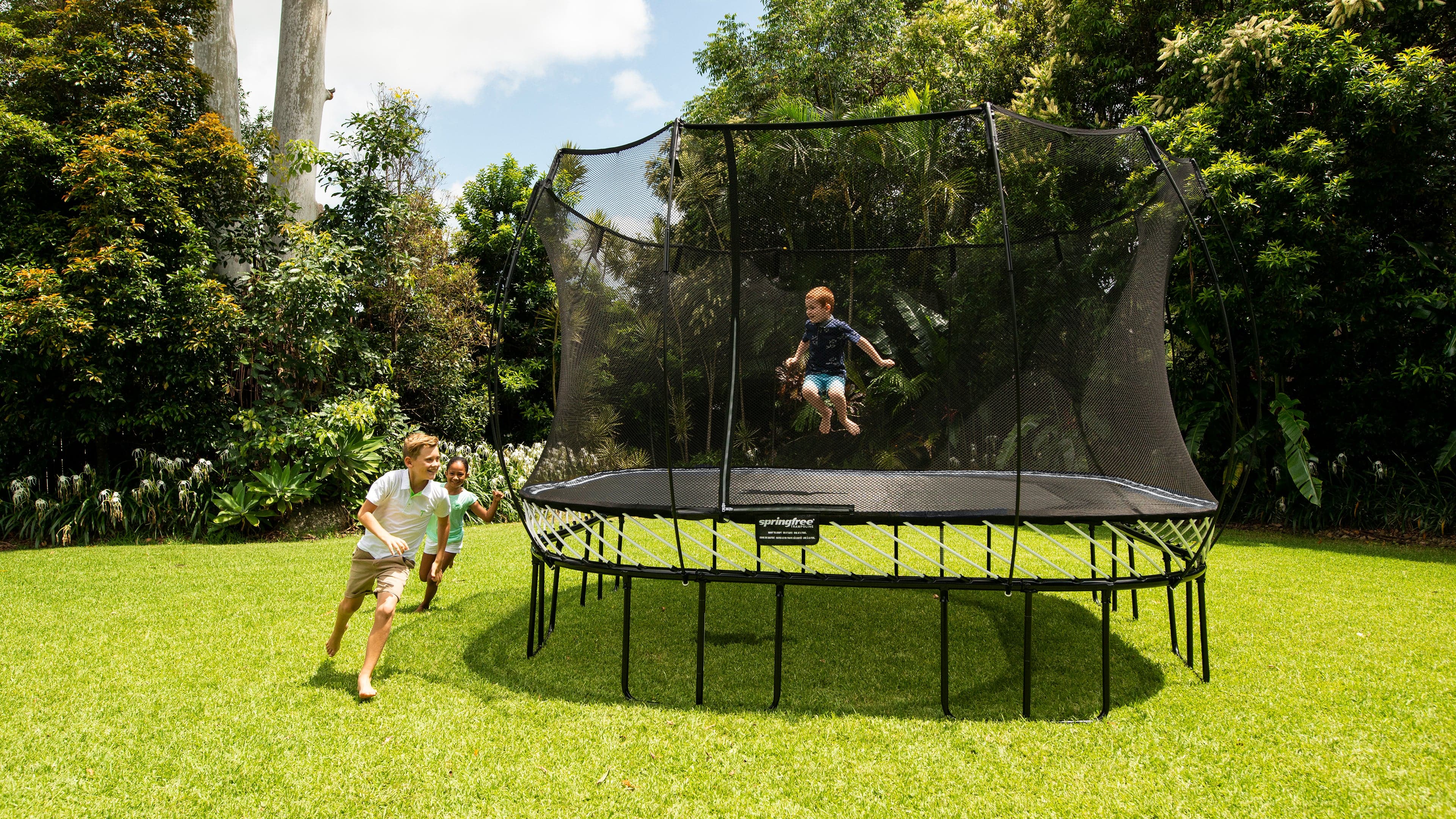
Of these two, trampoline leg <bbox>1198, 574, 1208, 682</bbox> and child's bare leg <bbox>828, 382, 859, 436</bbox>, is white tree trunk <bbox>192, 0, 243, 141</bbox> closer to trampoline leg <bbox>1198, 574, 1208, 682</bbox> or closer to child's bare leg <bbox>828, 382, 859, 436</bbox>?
child's bare leg <bbox>828, 382, 859, 436</bbox>

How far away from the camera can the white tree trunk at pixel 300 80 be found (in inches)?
292

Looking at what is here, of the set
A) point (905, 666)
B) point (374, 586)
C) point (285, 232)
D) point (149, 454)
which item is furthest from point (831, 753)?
point (285, 232)

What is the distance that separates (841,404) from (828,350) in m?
0.29

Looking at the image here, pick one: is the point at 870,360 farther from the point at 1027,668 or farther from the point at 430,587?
the point at 430,587

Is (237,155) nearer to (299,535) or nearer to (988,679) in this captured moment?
(299,535)

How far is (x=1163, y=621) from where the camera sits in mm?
3629

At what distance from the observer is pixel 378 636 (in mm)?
2551

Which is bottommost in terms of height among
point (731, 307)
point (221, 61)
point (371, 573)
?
point (371, 573)

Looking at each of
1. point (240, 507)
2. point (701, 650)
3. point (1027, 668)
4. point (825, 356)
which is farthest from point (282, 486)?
point (1027, 668)

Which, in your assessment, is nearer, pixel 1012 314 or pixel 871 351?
pixel 1012 314

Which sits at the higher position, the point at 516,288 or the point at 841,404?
the point at 516,288

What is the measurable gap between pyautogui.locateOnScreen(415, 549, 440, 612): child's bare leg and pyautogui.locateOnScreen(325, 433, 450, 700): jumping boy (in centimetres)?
70

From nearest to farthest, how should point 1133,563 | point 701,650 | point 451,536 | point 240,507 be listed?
point 701,650
point 1133,563
point 451,536
point 240,507

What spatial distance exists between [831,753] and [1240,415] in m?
6.60
